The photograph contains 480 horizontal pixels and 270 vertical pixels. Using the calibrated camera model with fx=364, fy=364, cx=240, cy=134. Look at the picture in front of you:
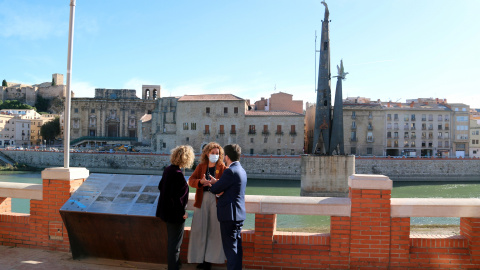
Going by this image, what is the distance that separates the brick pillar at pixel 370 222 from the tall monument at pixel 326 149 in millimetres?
17483

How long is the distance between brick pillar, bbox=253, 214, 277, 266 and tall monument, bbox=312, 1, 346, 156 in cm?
1819

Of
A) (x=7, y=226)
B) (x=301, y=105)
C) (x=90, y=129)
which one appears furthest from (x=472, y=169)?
(x=90, y=129)

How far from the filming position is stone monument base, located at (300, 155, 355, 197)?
2153 cm

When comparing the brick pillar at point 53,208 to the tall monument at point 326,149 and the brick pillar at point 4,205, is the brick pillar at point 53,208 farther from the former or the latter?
the tall monument at point 326,149

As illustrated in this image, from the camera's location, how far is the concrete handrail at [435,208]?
433cm

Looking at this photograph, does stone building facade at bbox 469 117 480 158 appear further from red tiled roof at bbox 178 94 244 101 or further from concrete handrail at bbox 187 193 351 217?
concrete handrail at bbox 187 193 351 217

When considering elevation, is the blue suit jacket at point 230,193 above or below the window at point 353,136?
below

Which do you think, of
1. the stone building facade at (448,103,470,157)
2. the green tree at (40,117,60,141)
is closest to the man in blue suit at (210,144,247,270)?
the stone building facade at (448,103,470,157)

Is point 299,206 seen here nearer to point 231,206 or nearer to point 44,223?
point 231,206

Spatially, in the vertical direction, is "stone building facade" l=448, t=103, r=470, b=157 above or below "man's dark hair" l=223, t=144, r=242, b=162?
above

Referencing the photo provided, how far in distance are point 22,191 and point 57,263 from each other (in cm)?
131

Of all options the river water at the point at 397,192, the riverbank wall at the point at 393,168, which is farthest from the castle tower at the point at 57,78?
the riverbank wall at the point at 393,168

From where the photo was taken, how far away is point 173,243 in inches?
164

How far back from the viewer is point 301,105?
5031 centimetres
